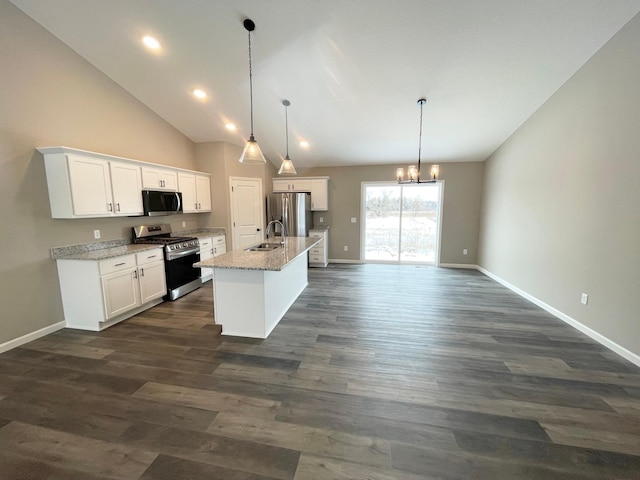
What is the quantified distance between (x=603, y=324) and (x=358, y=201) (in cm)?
483

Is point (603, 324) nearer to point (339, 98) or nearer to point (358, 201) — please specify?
point (339, 98)

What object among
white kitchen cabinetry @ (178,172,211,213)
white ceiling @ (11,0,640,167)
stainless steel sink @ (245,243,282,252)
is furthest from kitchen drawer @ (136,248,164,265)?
white ceiling @ (11,0,640,167)

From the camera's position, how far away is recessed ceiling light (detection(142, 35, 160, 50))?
304 centimetres

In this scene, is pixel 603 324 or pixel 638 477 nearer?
pixel 638 477

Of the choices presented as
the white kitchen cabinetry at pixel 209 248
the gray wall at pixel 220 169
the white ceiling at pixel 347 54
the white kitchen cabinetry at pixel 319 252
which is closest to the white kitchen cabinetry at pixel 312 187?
the white kitchen cabinetry at pixel 319 252

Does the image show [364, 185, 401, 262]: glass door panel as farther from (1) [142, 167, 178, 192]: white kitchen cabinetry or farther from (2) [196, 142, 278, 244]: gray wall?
(1) [142, 167, 178, 192]: white kitchen cabinetry

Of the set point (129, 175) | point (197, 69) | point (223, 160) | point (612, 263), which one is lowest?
point (612, 263)

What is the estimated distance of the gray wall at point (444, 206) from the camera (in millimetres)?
6109

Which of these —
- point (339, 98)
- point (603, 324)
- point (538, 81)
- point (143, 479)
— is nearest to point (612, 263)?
point (603, 324)

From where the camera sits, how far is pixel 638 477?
1.41 m

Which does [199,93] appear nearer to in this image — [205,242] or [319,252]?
[205,242]

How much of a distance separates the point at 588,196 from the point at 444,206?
3.23m

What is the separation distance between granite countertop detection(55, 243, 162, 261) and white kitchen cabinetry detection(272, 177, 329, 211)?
11.3 feet

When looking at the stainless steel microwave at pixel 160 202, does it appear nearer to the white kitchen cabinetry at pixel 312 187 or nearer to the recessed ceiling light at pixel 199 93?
the recessed ceiling light at pixel 199 93
